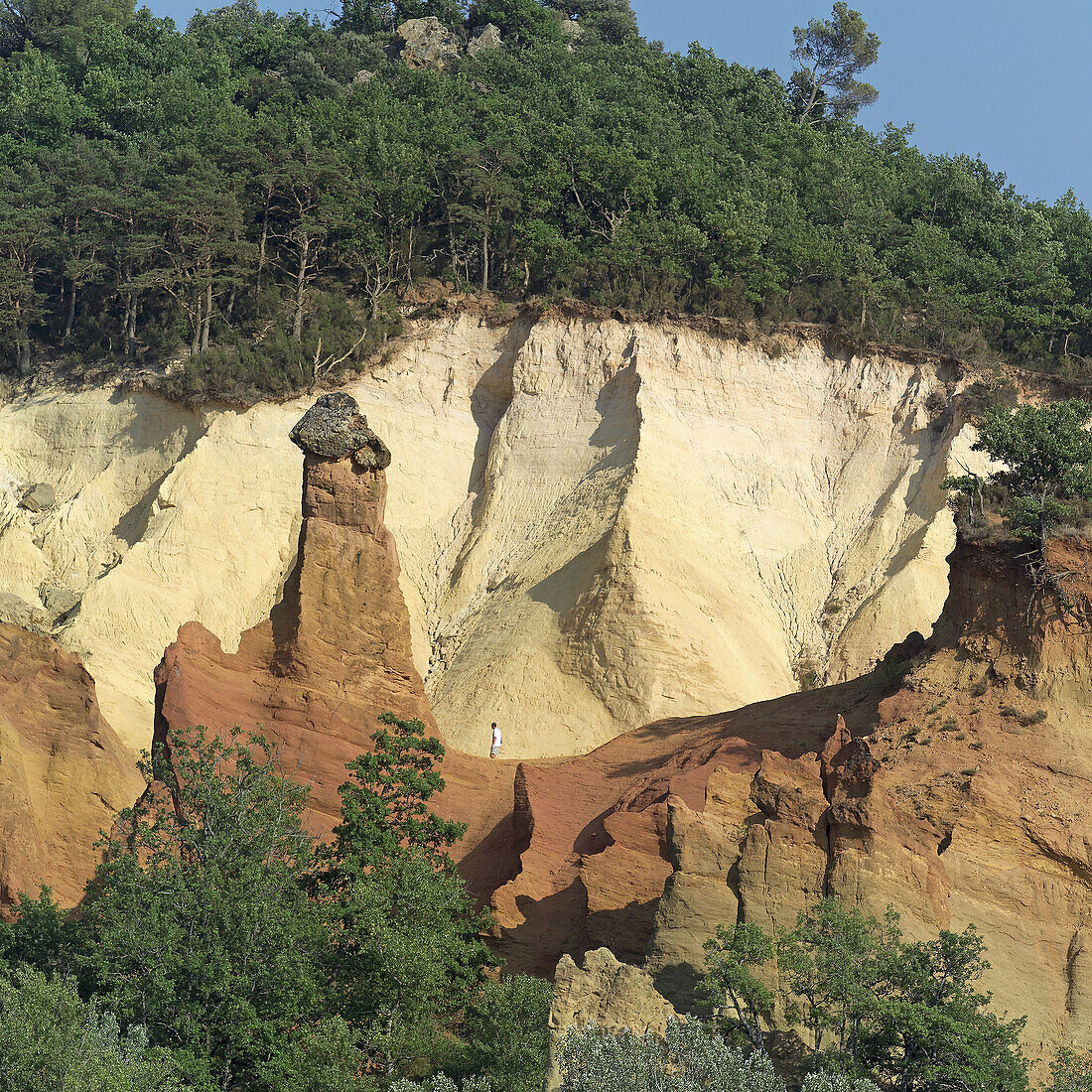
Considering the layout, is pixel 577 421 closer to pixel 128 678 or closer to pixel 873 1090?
pixel 128 678

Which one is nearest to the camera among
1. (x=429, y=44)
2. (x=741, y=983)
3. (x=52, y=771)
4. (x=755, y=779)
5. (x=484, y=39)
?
(x=741, y=983)

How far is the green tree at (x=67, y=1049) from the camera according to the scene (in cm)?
1614

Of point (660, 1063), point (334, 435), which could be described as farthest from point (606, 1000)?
point (334, 435)

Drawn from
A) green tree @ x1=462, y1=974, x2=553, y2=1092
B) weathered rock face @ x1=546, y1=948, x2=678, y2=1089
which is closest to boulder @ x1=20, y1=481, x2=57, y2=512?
green tree @ x1=462, y1=974, x2=553, y2=1092

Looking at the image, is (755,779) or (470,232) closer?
(755,779)

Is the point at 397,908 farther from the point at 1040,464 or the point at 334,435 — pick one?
the point at 1040,464

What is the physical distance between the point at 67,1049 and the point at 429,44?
70.0m

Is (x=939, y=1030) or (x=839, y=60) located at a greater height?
(x=839, y=60)

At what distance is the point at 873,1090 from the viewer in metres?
15.5

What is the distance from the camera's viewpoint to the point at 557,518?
1740 inches

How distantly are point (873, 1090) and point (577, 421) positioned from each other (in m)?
32.5

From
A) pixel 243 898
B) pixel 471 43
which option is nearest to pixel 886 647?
pixel 243 898

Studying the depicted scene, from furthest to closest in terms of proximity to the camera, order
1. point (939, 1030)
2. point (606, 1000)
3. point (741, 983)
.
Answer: point (741, 983) → point (606, 1000) → point (939, 1030)

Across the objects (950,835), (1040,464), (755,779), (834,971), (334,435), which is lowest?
(834,971)
